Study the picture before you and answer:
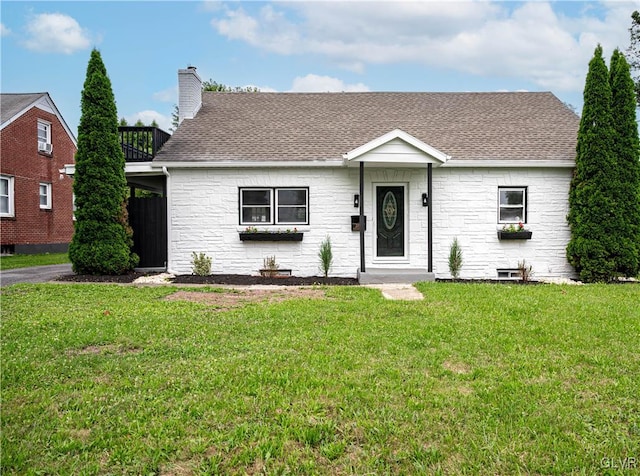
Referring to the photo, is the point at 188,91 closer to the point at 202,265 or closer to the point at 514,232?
the point at 202,265

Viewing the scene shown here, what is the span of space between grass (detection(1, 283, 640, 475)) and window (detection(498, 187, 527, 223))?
19.0 ft

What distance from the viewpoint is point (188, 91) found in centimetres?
1407

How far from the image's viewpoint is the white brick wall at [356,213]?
12.1 meters

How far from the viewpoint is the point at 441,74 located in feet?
61.8

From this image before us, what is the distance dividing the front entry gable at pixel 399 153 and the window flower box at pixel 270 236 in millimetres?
2344

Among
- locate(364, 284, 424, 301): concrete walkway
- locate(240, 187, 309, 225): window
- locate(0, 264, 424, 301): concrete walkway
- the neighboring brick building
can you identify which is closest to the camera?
locate(364, 284, 424, 301): concrete walkway

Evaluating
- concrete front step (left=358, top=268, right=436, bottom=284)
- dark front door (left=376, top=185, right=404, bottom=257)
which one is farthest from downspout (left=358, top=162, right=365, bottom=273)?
dark front door (left=376, top=185, right=404, bottom=257)

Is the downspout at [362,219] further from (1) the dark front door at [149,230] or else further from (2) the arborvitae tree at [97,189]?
(2) the arborvitae tree at [97,189]

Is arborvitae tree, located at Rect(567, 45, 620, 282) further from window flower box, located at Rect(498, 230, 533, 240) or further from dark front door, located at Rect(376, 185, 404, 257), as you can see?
dark front door, located at Rect(376, 185, 404, 257)

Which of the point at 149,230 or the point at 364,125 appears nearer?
the point at 149,230

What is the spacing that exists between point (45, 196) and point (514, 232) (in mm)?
19943

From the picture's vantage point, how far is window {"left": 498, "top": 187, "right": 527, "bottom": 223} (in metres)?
12.2

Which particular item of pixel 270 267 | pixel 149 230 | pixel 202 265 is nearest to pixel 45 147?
pixel 149 230

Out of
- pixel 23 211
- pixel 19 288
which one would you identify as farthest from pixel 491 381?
pixel 23 211
